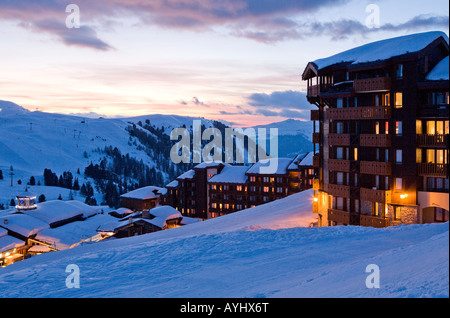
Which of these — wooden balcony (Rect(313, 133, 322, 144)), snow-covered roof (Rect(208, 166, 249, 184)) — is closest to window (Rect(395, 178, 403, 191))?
wooden balcony (Rect(313, 133, 322, 144))

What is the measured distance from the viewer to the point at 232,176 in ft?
270

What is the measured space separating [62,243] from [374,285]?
2302 inches

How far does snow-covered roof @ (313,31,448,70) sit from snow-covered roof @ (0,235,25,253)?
47.9 meters

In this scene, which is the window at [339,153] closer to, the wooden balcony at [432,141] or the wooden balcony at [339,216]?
the wooden balcony at [339,216]

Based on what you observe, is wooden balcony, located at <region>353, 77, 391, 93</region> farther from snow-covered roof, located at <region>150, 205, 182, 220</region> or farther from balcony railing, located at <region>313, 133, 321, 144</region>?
snow-covered roof, located at <region>150, 205, 182, 220</region>

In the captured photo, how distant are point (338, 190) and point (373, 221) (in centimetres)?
364

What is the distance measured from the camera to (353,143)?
3055 cm

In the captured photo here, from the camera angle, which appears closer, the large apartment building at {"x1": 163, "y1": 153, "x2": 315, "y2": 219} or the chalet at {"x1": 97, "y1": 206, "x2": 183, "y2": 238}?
the chalet at {"x1": 97, "y1": 206, "x2": 183, "y2": 238}

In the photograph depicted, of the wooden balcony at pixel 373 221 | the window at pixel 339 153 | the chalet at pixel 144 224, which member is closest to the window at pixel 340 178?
the window at pixel 339 153

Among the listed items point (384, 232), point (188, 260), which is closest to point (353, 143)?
point (384, 232)

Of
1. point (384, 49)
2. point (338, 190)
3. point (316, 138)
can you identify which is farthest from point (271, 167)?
point (384, 49)

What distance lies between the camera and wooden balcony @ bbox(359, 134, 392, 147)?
27891mm

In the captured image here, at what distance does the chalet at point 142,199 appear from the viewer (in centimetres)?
10325

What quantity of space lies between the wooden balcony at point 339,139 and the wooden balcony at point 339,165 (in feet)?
4.37
